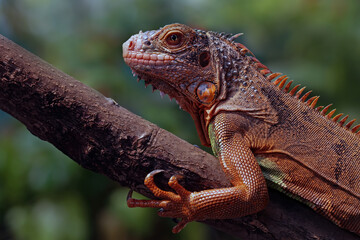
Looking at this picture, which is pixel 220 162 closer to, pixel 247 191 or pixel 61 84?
pixel 247 191

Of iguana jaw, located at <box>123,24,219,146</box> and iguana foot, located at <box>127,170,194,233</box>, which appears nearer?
iguana foot, located at <box>127,170,194,233</box>

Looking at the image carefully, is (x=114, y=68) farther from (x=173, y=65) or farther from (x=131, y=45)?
(x=173, y=65)

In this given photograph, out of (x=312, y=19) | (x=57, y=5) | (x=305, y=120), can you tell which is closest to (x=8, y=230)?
(x=57, y=5)

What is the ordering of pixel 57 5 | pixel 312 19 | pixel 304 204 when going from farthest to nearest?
pixel 312 19 < pixel 57 5 < pixel 304 204

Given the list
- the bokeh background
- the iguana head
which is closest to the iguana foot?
the iguana head

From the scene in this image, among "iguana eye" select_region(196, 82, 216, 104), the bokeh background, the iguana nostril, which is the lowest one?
the bokeh background

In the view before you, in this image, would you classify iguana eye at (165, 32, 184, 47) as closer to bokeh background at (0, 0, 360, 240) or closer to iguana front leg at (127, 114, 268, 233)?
iguana front leg at (127, 114, 268, 233)
